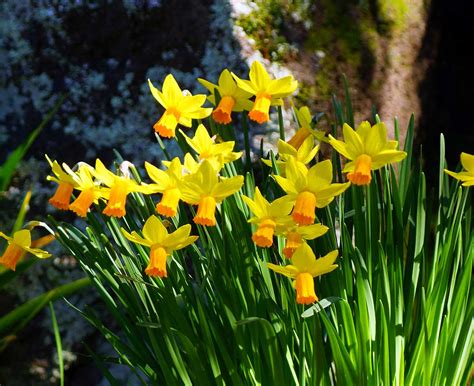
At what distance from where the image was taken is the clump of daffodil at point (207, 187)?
120cm

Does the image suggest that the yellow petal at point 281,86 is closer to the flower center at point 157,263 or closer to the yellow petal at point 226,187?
the yellow petal at point 226,187

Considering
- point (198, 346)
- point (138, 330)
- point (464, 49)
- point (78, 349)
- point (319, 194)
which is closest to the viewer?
point (319, 194)

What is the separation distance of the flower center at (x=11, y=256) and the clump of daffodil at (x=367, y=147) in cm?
58

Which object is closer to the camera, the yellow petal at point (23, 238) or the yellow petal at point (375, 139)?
the yellow petal at point (375, 139)

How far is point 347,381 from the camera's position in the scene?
129cm

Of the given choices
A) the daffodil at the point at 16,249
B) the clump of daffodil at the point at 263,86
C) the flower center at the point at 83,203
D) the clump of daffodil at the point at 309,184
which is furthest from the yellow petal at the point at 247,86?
the daffodil at the point at 16,249

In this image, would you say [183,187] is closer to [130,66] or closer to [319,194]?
[319,194]

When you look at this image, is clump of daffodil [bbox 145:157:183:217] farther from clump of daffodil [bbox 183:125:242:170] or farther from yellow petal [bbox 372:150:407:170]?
yellow petal [bbox 372:150:407:170]

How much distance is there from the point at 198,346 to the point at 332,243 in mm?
301

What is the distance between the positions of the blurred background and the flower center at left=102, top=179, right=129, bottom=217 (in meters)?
0.71

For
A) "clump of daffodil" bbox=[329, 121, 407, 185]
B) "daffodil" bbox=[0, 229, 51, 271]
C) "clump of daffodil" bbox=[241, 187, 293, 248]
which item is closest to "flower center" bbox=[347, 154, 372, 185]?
"clump of daffodil" bbox=[329, 121, 407, 185]

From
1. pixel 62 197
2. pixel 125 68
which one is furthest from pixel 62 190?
pixel 125 68

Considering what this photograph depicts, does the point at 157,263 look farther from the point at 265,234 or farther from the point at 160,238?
the point at 265,234

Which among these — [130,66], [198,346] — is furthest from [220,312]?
[130,66]
